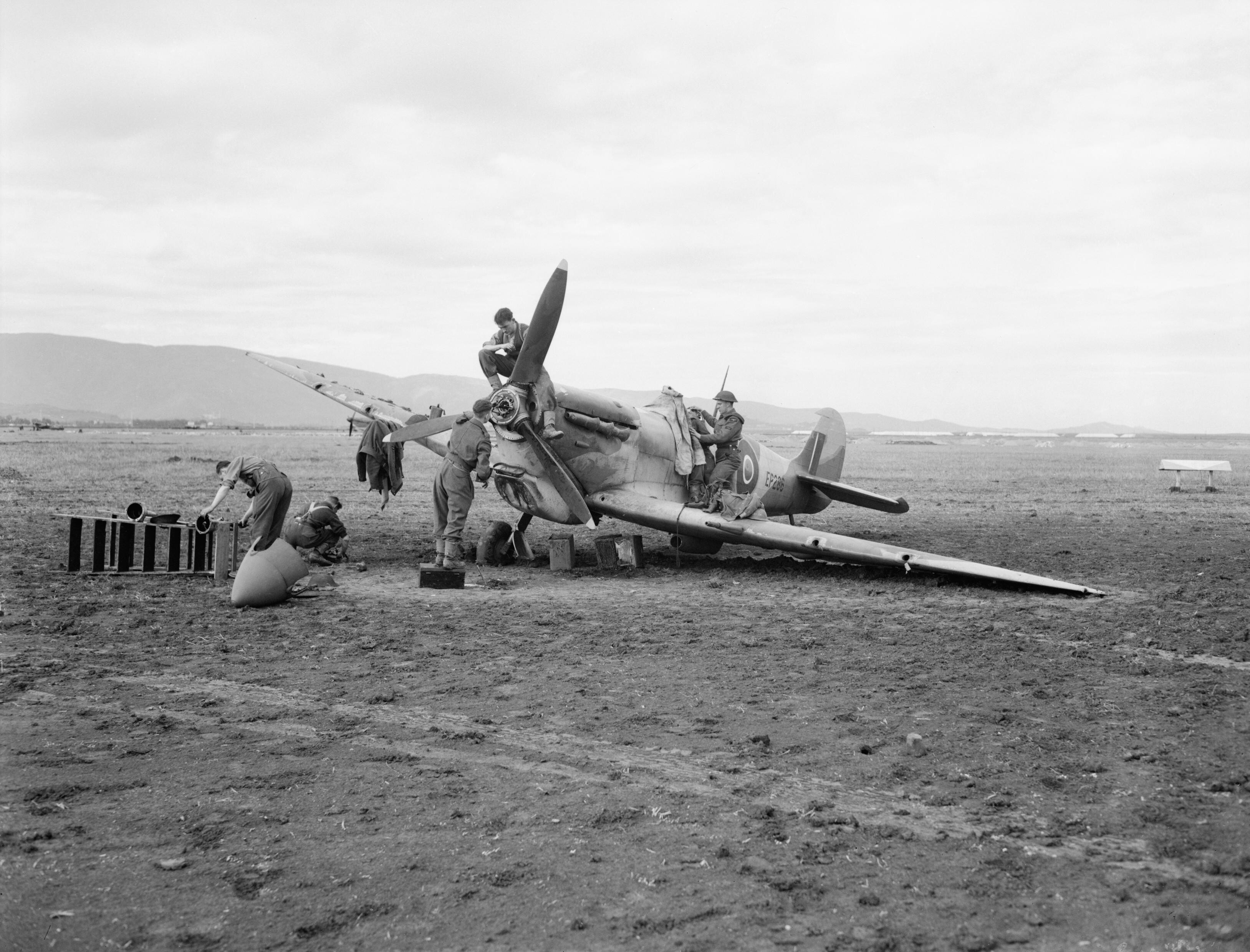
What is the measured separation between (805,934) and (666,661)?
16.6 ft

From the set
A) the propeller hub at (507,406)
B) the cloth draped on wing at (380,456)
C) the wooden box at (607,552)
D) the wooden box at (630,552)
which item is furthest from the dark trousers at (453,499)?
the wooden box at (630,552)

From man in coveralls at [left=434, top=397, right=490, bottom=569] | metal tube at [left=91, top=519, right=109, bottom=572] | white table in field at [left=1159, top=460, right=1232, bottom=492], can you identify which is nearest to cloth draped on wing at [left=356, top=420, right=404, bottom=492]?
man in coveralls at [left=434, top=397, right=490, bottom=569]

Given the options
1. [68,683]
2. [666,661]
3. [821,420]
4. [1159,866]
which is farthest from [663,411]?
[1159,866]

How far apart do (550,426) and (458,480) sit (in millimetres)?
1482

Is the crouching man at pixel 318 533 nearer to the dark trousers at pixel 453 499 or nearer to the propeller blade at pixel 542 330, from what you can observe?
the dark trousers at pixel 453 499

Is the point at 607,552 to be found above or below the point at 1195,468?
below

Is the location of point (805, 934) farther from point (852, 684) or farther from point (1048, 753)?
point (852, 684)

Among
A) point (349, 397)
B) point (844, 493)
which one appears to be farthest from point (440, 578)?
point (844, 493)

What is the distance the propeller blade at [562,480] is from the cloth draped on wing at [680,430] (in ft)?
6.62

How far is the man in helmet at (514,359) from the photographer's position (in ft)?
47.0

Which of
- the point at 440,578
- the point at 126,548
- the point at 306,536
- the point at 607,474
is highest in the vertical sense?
the point at 607,474

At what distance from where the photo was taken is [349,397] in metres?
18.6

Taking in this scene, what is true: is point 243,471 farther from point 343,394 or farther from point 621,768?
point 621,768

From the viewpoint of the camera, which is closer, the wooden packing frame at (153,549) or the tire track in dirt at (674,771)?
the tire track in dirt at (674,771)
